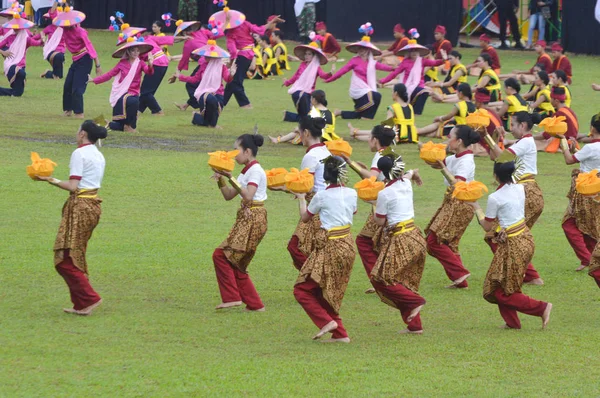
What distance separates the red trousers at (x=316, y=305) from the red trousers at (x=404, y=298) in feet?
1.31

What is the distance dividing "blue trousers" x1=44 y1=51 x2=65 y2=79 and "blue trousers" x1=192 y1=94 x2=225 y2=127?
537 cm

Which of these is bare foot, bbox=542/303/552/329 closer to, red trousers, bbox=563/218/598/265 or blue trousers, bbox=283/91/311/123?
red trousers, bbox=563/218/598/265

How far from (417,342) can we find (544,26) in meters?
21.7

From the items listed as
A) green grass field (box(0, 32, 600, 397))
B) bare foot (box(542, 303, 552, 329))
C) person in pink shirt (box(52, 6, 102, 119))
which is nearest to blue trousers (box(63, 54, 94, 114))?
person in pink shirt (box(52, 6, 102, 119))

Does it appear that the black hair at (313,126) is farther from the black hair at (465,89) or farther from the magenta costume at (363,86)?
the magenta costume at (363,86)

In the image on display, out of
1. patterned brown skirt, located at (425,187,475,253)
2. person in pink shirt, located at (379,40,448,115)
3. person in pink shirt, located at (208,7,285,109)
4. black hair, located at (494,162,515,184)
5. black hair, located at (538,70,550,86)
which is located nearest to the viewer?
black hair, located at (494,162,515,184)

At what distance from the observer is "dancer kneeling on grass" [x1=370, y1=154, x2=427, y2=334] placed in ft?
24.1

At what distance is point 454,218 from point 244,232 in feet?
6.63

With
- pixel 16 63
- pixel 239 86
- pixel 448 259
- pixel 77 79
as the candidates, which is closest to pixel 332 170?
pixel 448 259

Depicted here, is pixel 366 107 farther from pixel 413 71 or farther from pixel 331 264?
pixel 331 264

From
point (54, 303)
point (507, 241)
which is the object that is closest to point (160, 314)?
point (54, 303)

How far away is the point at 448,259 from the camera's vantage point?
29.5ft

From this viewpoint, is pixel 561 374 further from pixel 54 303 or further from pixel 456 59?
pixel 456 59

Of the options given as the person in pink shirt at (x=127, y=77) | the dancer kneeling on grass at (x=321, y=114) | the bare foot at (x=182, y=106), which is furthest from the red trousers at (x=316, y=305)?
the bare foot at (x=182, y=106)
